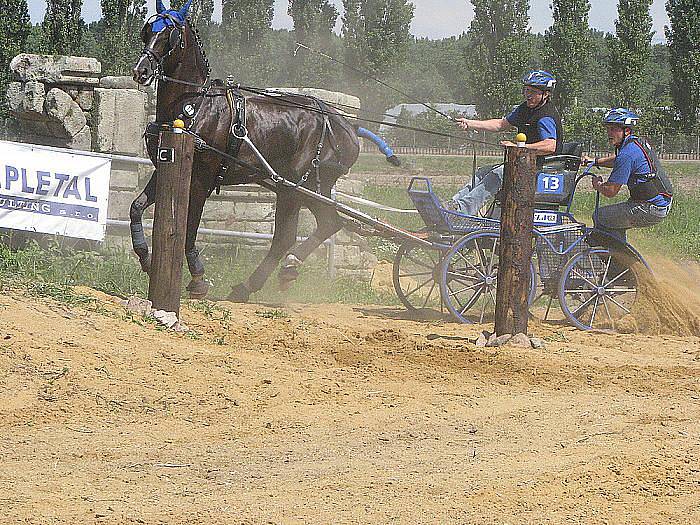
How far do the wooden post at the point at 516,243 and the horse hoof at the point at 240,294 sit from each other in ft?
10.1

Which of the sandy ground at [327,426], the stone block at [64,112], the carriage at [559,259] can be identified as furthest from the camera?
the stone block at [64,112]

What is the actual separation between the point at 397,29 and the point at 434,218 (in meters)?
31.9

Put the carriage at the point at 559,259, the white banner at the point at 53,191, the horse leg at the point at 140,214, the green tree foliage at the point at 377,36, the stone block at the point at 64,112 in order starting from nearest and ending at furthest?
the horse leg at the point at 140,214 → the carriage at the point at 559,259 → the white banner at the point at 53,191 → the stone block at the point at 64,112 → the green tree foliage at the point at 377,36

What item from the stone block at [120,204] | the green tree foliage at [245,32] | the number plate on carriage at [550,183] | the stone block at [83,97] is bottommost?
the stone block at [120,204]

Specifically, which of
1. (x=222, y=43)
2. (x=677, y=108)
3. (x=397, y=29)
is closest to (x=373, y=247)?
(x=222, y=43)

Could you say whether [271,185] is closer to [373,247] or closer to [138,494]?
[373,247]

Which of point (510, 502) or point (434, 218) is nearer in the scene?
point (510, 502)

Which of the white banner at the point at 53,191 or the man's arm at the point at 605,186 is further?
the white banner at the point at 53,191

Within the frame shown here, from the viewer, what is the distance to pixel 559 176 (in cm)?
947

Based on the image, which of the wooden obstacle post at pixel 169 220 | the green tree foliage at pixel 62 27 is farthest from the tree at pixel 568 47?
the wooden obstacle post at pixel 169 220

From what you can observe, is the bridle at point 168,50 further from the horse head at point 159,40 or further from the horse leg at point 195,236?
the horse leg at point 195,236

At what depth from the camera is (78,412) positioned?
5617 millimetres

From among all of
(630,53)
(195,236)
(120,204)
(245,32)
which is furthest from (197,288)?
(630,53)

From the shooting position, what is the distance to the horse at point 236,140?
28.9ft
